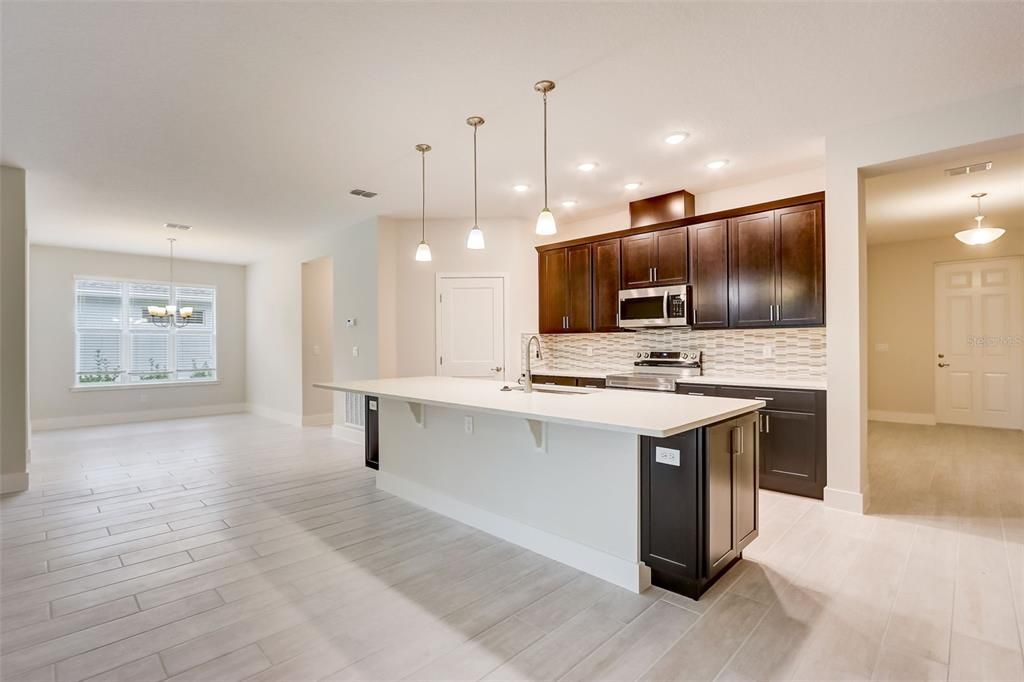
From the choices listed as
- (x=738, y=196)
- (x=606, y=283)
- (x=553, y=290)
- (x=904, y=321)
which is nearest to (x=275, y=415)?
(x=553, y=290)

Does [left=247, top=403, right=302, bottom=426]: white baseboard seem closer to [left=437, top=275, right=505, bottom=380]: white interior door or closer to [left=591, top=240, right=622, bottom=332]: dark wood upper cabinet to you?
[left=437, top=275, right=505, bottom=380]: white interior door

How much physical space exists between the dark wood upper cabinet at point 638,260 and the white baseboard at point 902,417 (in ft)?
14.8

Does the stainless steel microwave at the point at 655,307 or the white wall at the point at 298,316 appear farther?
the white wall at the point at 298,316

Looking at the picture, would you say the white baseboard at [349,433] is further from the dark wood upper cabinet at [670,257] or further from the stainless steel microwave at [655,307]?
the dark wood upper cabinet at [670,257]

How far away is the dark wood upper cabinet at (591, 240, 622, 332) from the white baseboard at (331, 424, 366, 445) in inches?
125

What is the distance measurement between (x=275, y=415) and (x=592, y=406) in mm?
7062

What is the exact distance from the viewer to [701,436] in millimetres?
2221

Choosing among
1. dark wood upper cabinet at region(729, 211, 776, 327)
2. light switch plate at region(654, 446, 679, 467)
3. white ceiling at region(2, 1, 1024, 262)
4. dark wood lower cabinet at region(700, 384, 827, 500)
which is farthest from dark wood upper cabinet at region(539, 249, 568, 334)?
light switch plate at region(654, 446, 679, 467)

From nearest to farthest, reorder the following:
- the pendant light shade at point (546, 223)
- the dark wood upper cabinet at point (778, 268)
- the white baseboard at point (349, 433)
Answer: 1. the pendant light shade at point (546, 223)
2. the dark wood upper cabinet at point (778, 268)
3. the white baseboard at point (349, 433)

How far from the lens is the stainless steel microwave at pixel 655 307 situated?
15.2ft

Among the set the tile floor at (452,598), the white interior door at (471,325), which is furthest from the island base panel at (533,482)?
the white interior door at (471,325)

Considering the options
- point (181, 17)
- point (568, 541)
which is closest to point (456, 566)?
point (568, 541)

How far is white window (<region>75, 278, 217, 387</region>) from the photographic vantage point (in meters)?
7.56

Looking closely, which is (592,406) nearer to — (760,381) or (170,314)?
(760,381)
